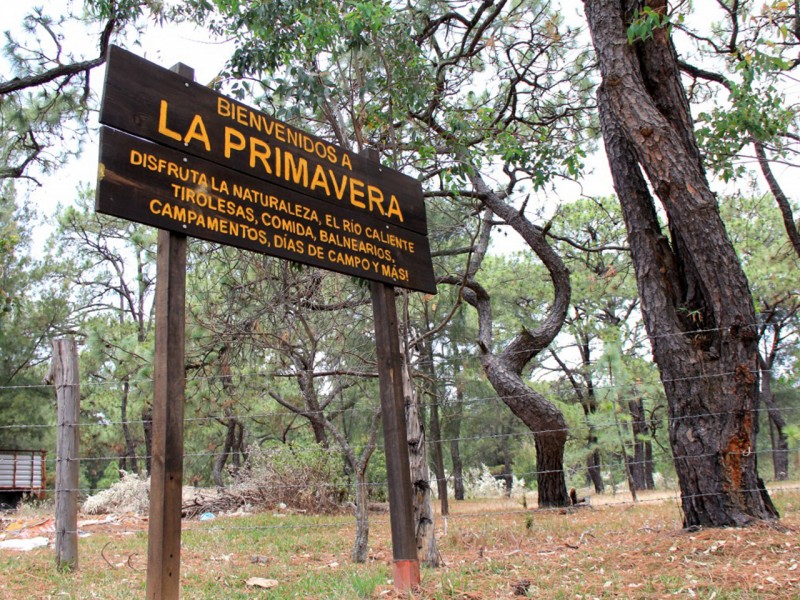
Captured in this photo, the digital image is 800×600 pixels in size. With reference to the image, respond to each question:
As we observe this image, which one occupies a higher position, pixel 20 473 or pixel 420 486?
pixel 20 473

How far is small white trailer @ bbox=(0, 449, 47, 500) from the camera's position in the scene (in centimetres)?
1541

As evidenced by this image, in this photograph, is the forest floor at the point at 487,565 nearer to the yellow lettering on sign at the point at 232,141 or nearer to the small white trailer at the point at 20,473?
the yellow lettering on sign at the point at 232,141

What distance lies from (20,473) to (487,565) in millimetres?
15216

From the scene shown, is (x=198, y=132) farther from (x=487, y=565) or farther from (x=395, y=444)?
(x=487, y=565)

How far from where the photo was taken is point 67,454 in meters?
5.42

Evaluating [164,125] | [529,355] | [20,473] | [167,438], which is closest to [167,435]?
[167,438]

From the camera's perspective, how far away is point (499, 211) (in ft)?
31.3

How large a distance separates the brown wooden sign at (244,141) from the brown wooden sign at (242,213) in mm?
59

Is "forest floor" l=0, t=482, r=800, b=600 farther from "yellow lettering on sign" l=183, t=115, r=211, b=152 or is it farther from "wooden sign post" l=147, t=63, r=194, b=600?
"yellow lettering on sign" l=183, t=115, r=211, b=152

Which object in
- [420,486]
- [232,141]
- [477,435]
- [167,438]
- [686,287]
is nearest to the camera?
[167,438]

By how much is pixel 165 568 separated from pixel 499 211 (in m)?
7.74

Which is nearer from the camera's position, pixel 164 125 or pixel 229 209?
pixel 164 125

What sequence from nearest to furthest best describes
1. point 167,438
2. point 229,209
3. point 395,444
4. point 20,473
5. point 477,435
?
point 167,438 → point 229,209 → point 395,444 → point 20,473 → point 477,435

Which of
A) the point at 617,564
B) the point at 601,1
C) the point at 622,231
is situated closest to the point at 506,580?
the point at 617,564
